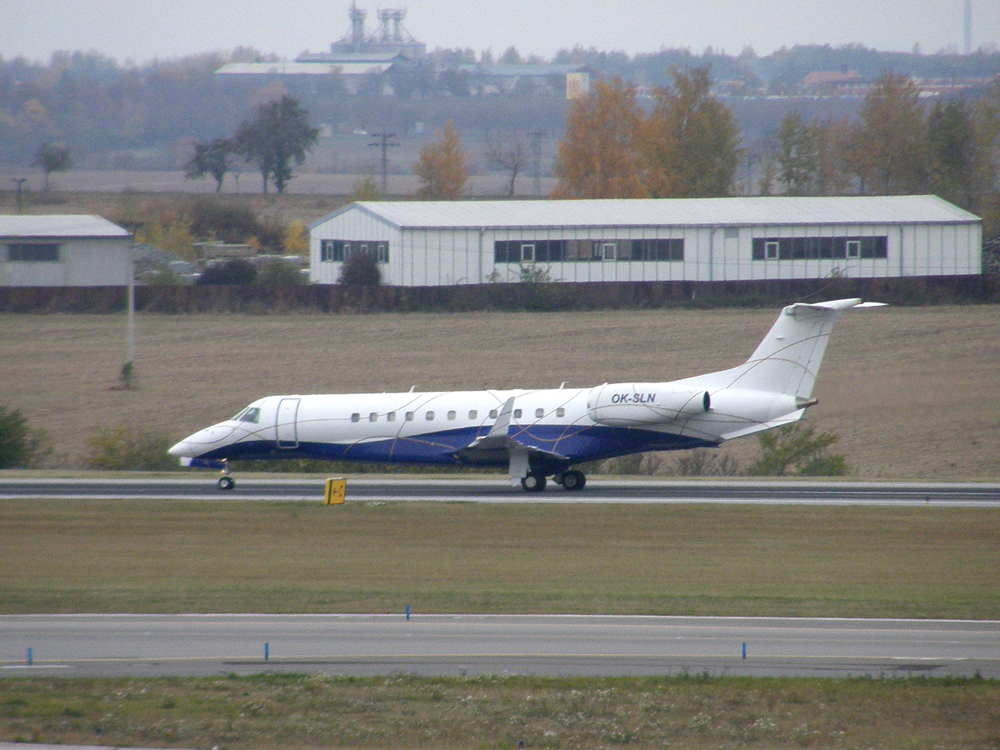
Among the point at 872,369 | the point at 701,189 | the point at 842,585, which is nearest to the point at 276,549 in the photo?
the point at 842,585

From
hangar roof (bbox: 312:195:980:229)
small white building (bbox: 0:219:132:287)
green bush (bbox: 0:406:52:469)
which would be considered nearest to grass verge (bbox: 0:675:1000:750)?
green bush (bbox: 0:406:52:469)

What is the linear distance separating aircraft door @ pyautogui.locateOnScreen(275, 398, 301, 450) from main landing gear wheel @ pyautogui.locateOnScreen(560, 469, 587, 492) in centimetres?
778

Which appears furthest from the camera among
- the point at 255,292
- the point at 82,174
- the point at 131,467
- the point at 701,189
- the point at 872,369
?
the point at 82,174

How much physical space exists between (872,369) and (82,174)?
130735 mm

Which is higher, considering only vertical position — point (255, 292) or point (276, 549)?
point (255, 292)

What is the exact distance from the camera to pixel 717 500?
104 feet

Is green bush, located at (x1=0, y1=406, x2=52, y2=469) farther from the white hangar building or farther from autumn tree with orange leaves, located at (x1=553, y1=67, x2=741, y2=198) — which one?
autumn tree with orange leaves, located at (x1=553, y1=67, x2=741, y2=198)

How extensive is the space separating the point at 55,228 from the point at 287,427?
37.7 m

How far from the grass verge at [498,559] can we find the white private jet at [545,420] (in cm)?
265

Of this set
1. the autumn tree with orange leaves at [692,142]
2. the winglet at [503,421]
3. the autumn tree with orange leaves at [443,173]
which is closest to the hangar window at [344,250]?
the autumn tree with orange leaves at [692,142]

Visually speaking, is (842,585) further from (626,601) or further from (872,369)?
(872,369)

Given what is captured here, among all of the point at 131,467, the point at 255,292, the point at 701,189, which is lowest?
the point at 131,467

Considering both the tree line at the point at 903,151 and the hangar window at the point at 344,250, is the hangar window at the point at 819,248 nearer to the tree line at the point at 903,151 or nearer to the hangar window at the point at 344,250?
the hangar window at the point at 344,250

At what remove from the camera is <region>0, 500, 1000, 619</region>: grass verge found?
785 inches
